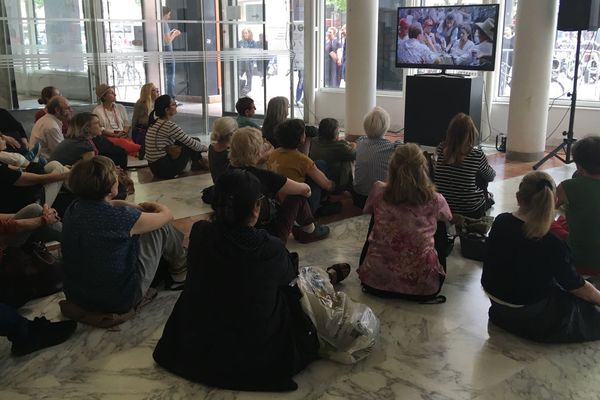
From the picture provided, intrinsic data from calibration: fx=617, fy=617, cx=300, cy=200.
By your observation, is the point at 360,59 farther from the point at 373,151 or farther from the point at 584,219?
the point at 584,219

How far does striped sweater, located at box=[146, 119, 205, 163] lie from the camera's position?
6.18 meters

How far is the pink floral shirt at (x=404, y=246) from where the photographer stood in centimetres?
323

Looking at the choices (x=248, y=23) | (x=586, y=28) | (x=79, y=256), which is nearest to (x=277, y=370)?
(x=79, y=256)

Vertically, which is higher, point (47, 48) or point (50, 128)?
point (47, 48)

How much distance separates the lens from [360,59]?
8.63 meters

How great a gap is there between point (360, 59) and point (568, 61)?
2772 millimetres

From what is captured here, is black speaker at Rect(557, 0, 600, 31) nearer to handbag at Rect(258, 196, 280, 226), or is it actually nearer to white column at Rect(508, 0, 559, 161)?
white column at Rect(508, 0, 559, 161)

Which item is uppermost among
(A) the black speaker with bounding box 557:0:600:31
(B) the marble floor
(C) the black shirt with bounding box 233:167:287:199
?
(A) the black speaker with bounding box 557:0:600:31

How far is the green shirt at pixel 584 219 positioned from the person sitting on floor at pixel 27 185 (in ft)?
10.6

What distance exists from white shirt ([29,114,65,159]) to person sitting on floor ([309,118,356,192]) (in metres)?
2.32

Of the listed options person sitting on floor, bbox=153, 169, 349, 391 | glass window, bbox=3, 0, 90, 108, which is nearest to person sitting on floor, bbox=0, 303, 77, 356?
person sitting on floor, bbox=153, 169, 349, 391

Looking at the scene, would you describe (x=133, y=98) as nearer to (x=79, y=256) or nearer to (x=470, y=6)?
(x=470, y=6)

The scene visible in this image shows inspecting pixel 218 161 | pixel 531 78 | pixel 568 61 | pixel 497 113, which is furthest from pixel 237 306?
pixel 568 61

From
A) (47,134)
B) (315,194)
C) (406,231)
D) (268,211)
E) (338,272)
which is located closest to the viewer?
(406,231)
